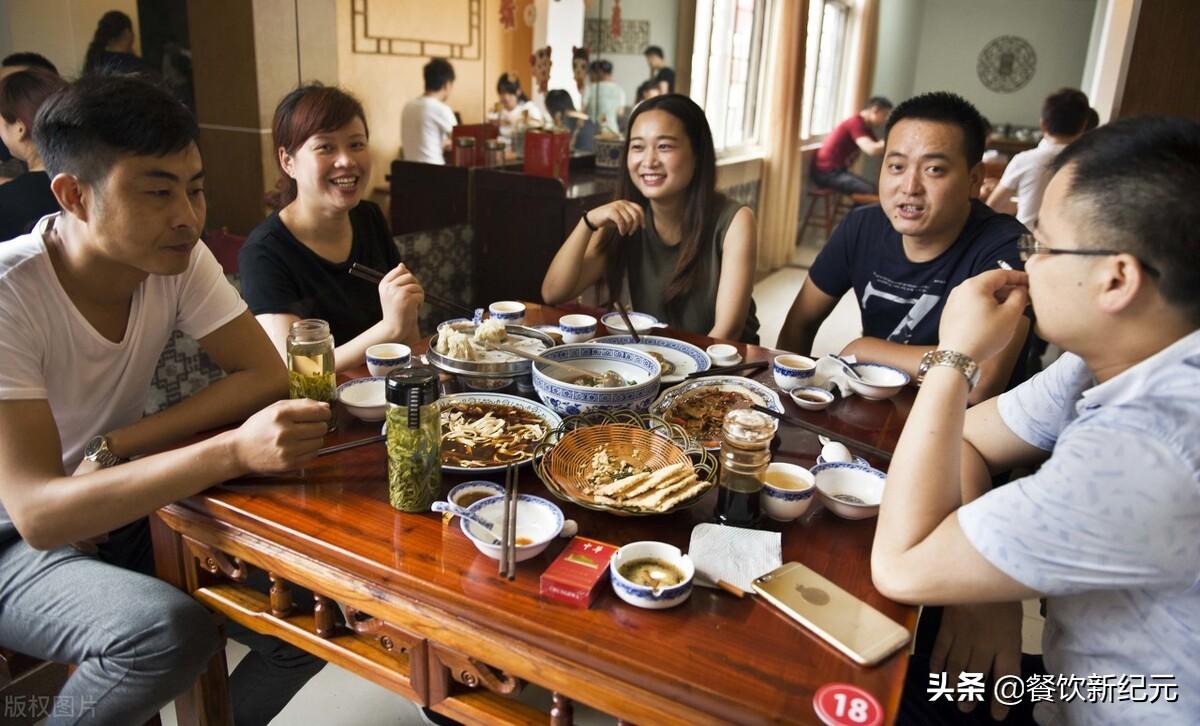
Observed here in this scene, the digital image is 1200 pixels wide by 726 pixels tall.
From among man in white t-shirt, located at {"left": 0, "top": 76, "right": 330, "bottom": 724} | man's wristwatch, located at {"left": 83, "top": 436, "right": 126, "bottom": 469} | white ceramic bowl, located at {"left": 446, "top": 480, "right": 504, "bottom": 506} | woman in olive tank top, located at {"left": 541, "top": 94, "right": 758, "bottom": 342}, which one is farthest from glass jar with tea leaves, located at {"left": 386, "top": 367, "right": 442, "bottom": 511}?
woman in olive tank top, located at {"left": 541, "top": 94, "right": 758, "bottom": 342}

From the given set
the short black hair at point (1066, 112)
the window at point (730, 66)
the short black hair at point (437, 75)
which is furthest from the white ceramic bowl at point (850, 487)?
the window at point (730, 66)

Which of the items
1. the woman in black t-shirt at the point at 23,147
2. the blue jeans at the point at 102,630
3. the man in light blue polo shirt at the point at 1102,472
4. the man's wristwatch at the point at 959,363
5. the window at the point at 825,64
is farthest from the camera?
the window at the point at 825,64

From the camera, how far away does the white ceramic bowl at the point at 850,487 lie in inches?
46.8

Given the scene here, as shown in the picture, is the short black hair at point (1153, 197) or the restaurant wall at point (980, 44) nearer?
the short black hair at point (1153, 197)

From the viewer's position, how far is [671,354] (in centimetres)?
188

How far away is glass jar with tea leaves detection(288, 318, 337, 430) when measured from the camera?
4.47 feet

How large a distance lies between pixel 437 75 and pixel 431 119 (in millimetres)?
286

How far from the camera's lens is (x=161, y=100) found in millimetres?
1339

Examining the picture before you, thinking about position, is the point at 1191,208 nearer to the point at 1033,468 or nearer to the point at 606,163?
the point at 1033,468

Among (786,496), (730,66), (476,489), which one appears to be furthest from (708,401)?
(730,66)

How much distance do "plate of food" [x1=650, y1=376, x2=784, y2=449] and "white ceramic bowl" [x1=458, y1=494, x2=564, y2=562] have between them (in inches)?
15.5

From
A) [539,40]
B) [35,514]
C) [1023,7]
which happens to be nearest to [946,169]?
[35,514]

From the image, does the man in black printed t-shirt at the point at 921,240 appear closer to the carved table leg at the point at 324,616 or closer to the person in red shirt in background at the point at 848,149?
the carved table leg at the point at 324,616

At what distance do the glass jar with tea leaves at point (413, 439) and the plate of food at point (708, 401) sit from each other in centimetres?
51
